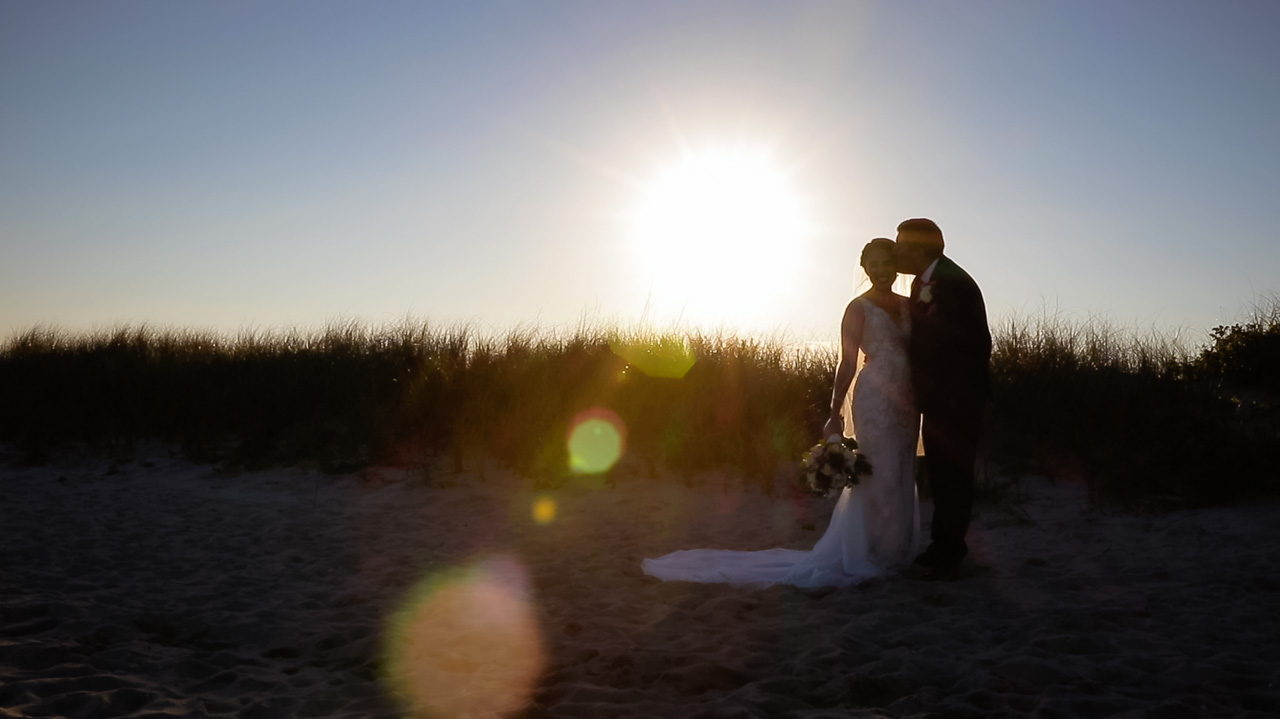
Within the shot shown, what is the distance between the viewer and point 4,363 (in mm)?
17328

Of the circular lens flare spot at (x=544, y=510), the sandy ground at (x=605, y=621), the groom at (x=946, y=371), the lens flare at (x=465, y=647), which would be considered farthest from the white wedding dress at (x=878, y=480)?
the circular lens flare spot at (x=544, y=510)

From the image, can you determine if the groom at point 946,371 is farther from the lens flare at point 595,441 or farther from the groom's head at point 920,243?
the lens flare at point 595,441

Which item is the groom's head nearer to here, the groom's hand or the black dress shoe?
the groom's hand

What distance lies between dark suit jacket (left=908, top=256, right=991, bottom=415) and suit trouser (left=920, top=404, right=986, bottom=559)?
0.20 feet

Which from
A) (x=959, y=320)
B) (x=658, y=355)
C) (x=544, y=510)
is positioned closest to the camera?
(x=959, y=320)

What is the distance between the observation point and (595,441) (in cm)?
1180

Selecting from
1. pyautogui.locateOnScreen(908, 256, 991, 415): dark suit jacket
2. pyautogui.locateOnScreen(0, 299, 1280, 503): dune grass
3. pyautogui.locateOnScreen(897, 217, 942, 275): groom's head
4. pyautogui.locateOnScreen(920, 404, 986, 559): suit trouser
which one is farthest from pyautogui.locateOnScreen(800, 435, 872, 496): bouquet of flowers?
pyautogui.locateOnScreen(0, 299, 1280, 503): dune grass

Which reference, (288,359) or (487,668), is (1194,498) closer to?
(487,668)

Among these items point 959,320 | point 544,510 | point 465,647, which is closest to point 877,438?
point 959,320

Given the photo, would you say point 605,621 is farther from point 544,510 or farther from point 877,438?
point 544,510

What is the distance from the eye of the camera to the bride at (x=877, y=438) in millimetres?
5941

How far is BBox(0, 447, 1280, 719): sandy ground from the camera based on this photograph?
152 inches

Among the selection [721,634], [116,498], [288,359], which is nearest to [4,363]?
[288,359]

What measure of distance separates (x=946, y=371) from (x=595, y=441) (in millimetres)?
6716
